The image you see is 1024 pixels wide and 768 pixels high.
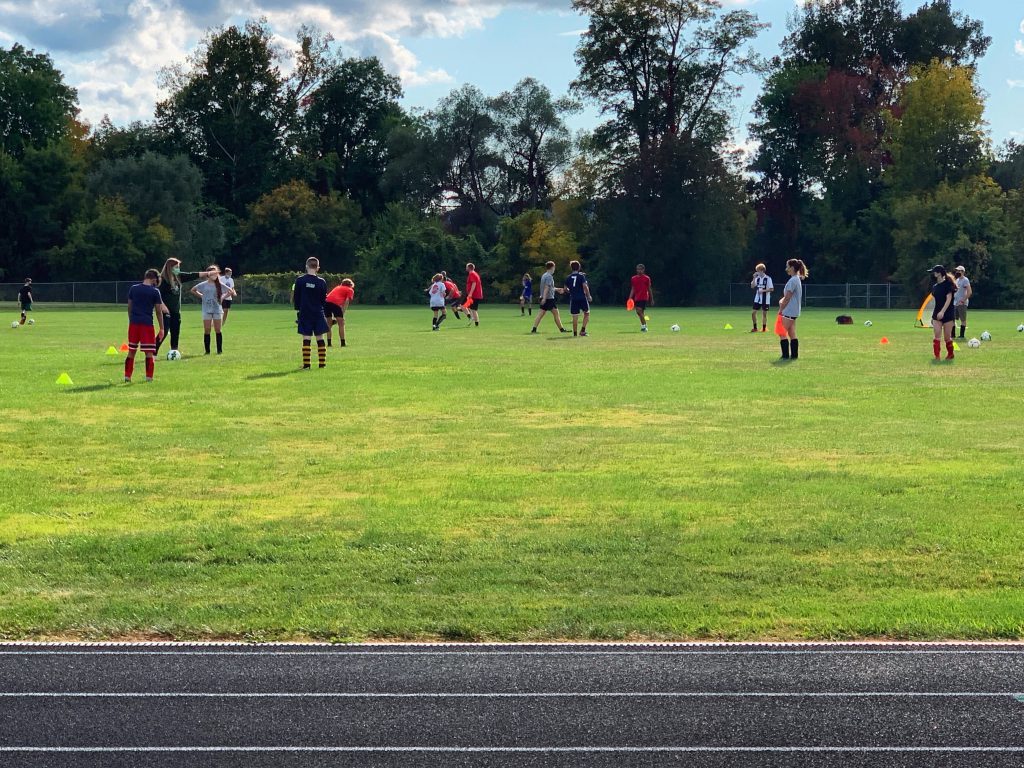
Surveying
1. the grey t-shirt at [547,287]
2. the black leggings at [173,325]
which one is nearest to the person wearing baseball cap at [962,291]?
the grey t-shirt at [547,287]

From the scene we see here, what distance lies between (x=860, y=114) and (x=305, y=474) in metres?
71.5

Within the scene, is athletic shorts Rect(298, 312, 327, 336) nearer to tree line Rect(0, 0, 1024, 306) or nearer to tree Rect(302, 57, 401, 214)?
tree line Rect(0, 0, 1024, 306)

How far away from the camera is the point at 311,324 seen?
2119cm

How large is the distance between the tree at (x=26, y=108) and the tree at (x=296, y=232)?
14.5 metres

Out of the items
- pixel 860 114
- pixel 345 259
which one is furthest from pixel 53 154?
pixel 860 114

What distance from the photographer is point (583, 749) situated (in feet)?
17.1

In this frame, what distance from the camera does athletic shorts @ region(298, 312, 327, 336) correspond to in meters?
21.1

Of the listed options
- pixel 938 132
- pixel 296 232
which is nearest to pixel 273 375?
pixel 938 132

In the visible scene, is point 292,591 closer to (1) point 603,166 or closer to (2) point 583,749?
(2) point 583,749

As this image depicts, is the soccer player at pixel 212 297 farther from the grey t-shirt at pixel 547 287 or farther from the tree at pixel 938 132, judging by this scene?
the tree at pixel 938 132

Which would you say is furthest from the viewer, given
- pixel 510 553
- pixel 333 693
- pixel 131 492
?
pixel 131 492

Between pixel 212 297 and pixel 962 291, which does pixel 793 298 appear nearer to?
pixel 962 291

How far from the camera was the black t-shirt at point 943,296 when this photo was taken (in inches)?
878

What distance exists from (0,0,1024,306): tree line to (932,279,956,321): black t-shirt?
44.0 meters
